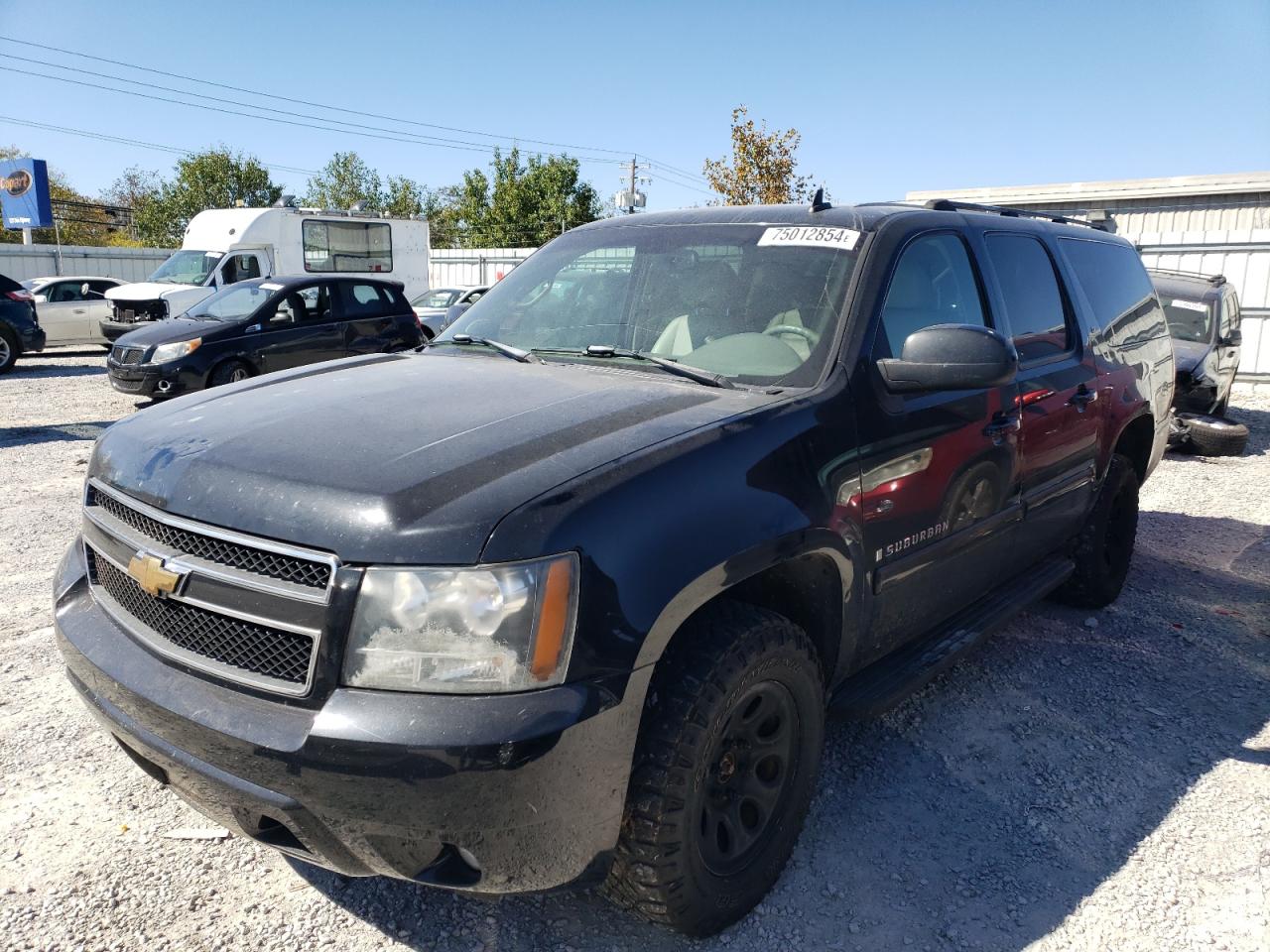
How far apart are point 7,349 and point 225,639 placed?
627 inches

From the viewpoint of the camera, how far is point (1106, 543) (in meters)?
4.92

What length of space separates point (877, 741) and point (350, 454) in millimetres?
2358

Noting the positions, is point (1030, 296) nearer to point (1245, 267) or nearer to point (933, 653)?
point (933, 653)

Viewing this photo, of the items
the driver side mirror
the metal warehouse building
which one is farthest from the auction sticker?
the metal warehouse building

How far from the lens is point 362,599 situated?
1.89 meters

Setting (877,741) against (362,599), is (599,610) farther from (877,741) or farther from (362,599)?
(877,741)

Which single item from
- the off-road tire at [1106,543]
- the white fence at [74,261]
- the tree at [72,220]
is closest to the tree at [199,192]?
the tree at [72,220]

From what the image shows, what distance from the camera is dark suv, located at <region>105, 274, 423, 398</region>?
10992 millimetres

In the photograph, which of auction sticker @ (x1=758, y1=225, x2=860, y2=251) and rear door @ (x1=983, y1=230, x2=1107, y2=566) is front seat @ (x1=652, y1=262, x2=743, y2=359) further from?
rear door @ (x1=983, y1=230, x2=1107, y2=566)

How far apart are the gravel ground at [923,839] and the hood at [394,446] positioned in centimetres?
91

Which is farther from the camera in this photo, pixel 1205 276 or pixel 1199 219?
pixel 1199 219

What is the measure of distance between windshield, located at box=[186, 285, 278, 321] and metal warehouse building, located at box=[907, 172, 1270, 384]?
1013 cm

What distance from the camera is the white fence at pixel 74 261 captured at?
87.2 ft

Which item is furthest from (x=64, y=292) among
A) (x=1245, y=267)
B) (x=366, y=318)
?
(x=1245, y=267)
